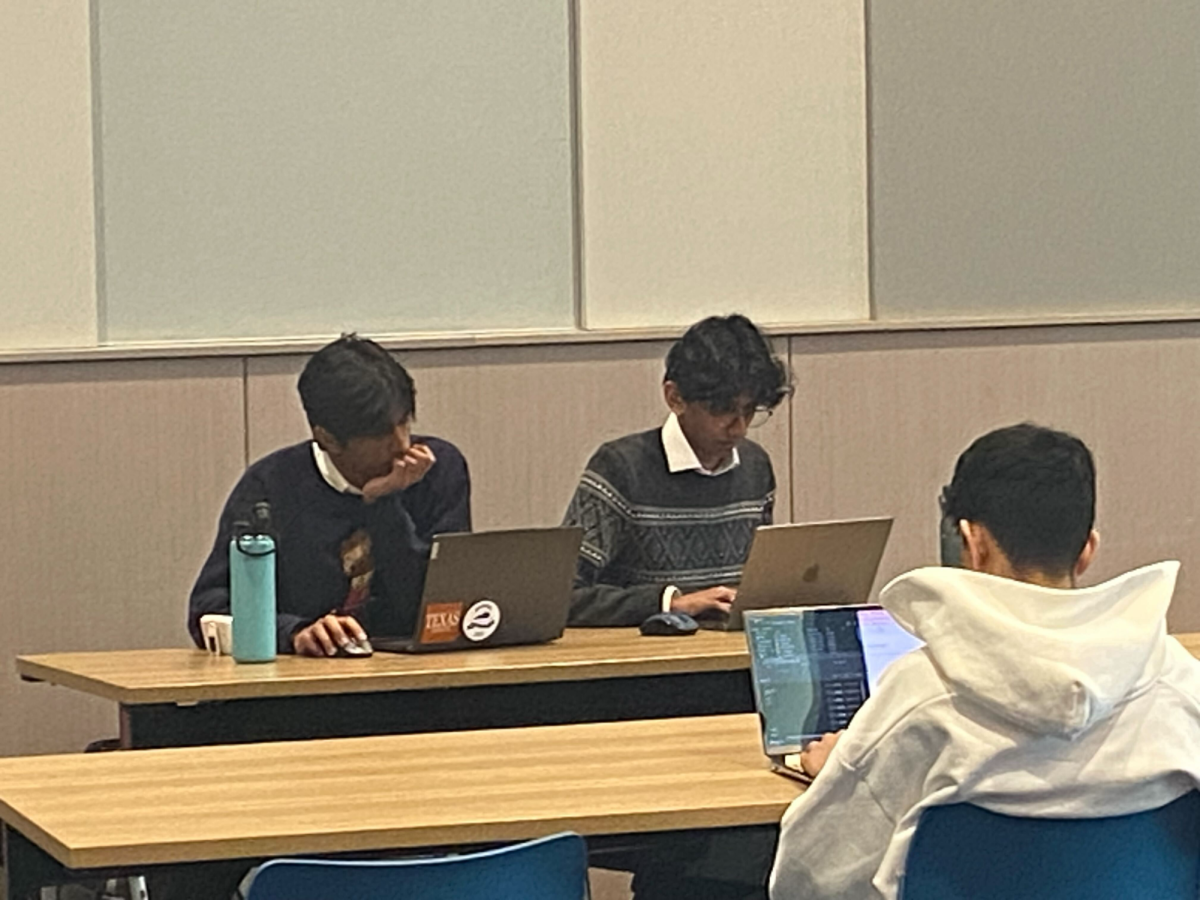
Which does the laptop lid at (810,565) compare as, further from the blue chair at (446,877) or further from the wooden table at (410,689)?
the blue chair at (446,877)

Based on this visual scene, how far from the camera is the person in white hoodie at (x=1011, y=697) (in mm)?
2732

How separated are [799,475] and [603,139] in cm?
111

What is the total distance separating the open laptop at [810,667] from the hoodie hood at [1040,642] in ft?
1.83

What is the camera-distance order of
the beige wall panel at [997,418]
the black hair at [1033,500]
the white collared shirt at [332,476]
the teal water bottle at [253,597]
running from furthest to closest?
the beige wall panel at [997,418] < the white collared shirt at [332,476] < the teal water bottle at [253,597] < the black hair at [1033,500]

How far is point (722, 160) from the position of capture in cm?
654

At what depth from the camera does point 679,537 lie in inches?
202

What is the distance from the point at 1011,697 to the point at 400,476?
2322 millimetres

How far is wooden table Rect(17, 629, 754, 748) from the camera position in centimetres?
426

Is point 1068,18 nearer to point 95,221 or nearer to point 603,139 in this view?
point 603,139

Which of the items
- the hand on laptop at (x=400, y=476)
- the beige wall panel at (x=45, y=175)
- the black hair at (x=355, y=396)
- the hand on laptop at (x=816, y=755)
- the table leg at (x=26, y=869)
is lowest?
the table leg at (x=26, y=869)

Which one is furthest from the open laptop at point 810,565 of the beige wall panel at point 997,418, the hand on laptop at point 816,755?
the beige wall panel at point 997,418

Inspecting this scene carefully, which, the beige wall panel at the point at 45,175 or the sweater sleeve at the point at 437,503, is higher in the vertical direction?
the beige wall panel at the point at 45,175

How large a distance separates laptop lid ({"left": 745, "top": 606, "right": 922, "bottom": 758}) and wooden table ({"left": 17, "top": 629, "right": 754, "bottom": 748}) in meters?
1.05

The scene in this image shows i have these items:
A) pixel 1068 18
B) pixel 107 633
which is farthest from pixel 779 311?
pixel 107 633
